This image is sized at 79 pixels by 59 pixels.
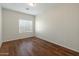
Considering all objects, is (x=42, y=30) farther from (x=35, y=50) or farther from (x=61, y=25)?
(x=35, y=50)

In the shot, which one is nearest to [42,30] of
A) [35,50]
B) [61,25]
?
[61,25]

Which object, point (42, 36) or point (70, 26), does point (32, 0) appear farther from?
point (42, 36)

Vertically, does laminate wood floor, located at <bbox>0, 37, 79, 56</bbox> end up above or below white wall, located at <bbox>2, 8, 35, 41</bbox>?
below

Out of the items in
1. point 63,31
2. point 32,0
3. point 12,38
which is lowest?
point 12,38

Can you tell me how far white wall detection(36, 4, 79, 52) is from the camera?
2.52 m

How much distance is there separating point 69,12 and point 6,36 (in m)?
2.98

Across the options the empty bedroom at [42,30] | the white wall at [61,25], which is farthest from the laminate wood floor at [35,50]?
the white wall at [61,25]

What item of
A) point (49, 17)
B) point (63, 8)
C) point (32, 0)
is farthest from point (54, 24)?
point (32, 0)

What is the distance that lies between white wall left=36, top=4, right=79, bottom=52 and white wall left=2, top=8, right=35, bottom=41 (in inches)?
39.6

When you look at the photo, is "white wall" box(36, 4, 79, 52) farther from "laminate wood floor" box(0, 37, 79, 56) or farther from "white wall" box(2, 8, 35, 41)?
"white wall" box(2, 8, 35, 41)

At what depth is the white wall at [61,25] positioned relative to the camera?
8.27ft

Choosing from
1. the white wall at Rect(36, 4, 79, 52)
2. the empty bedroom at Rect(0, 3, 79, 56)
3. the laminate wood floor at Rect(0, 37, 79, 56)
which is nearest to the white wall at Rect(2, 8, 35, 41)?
the empty bedroom at Rect(0, 3, 79, 56)

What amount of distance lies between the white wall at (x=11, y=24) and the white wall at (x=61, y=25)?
39.6 inches

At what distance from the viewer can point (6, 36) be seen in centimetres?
381
